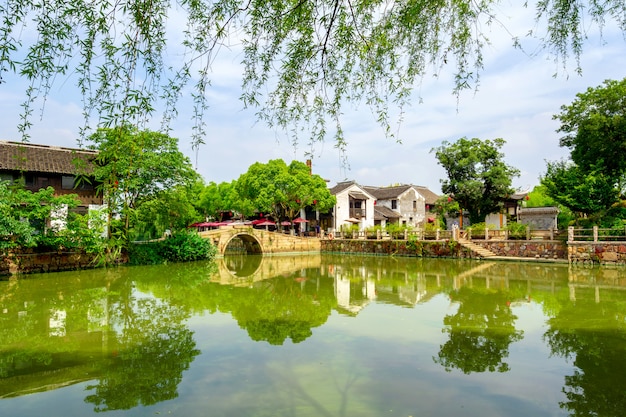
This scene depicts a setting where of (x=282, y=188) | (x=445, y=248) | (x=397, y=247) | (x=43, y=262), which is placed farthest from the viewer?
(x=282, y=188)

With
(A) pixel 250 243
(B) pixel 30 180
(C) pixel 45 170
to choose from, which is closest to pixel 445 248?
(A) pixel 250 243

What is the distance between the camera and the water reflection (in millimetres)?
5805

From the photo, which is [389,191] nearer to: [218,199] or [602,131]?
[218,199]

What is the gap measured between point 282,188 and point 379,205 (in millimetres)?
13644

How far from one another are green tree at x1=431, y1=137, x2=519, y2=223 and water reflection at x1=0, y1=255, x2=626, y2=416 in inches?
407

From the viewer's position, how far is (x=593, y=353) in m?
6.93

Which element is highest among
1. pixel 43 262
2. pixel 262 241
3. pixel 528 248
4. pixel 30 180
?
pixel 30 180

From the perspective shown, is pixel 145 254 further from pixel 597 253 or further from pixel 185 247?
pixel 597 253

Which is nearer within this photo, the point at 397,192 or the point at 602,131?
the point at 602,131

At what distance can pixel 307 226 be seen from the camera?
38.7 meters

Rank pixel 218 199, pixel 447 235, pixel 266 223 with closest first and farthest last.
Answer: pixel 447 235
pixel 266 223
pixel 218 199

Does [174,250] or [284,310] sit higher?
[174,250]

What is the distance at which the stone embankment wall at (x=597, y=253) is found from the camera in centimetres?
1883

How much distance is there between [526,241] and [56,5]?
77.4 ft
